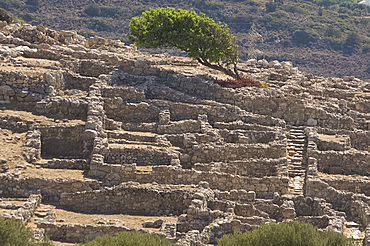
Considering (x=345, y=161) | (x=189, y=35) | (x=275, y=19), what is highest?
(x=189, y=35)

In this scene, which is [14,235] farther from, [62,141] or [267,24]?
[267,24]

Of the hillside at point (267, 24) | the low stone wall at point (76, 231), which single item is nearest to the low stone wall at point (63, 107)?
the low stone wall at point (76, 231)

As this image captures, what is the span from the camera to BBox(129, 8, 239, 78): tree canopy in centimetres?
5234

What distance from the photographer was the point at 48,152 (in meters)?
42.0

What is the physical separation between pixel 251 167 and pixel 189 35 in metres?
13.2

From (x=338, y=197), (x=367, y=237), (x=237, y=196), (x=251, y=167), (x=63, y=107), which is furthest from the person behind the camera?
(x=63, y=107)

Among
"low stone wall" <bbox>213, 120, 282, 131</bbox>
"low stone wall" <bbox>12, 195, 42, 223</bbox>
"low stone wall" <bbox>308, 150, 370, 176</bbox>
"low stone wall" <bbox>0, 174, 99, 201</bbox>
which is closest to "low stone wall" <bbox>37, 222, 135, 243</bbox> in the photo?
"low stone wall" <bbox>12, 195, 42, 223</bbox>

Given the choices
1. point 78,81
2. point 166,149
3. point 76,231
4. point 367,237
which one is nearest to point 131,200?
point 76,231

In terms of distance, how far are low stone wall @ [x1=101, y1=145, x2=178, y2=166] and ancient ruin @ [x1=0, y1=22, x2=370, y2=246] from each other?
5 cm

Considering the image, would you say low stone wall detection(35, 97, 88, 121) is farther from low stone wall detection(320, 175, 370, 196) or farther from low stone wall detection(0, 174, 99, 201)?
low stone wall detection(320, 175, 370, 196)

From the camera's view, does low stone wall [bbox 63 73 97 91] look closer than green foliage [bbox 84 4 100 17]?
Yes

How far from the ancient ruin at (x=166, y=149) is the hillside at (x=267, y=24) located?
63458mm

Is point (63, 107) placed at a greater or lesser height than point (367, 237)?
greater

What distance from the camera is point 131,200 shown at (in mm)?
37969
